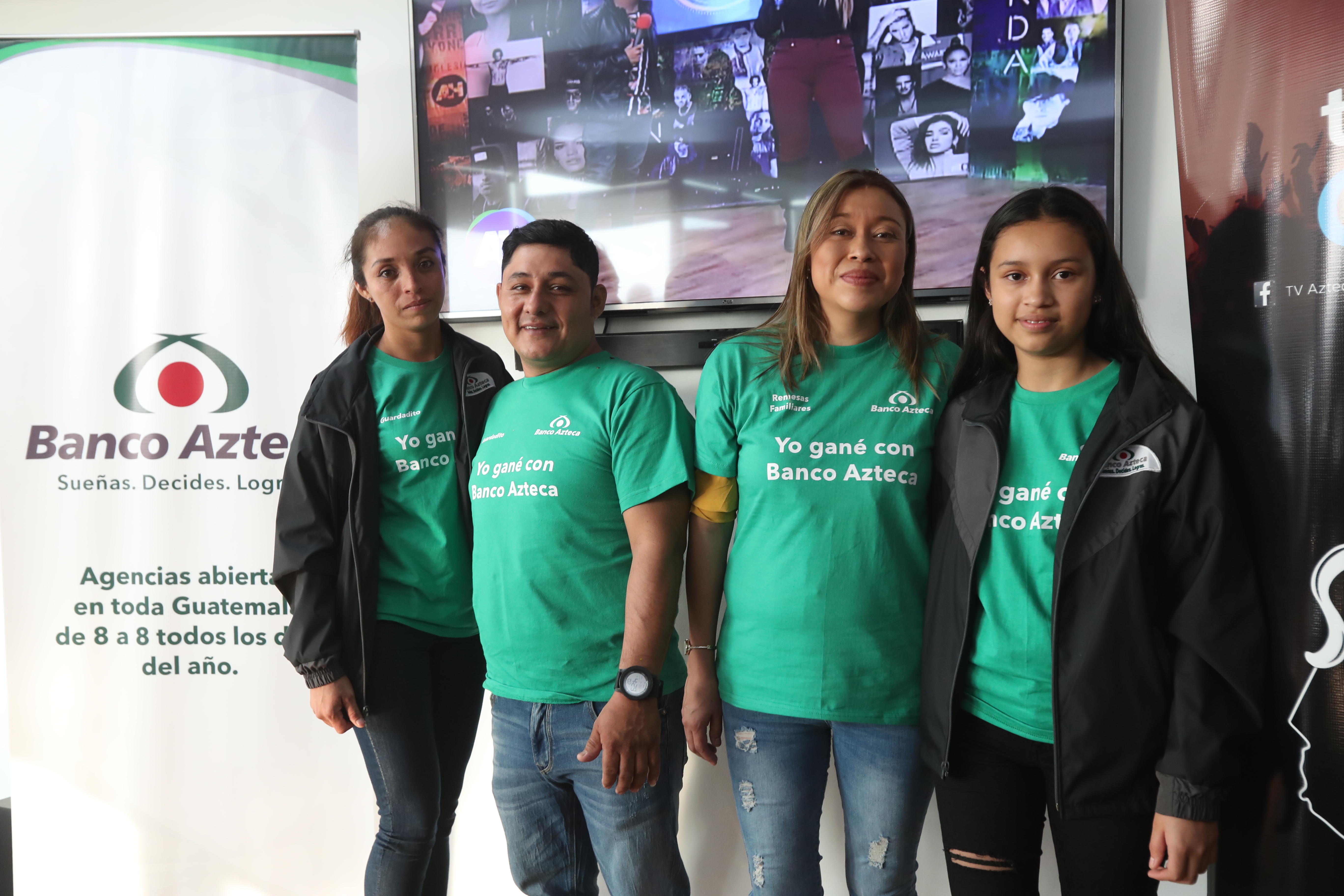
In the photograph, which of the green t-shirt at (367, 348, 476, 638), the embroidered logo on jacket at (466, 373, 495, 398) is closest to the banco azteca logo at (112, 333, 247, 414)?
the green t-shirt at (367, 348, 476, 638)

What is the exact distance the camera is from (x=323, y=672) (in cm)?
149

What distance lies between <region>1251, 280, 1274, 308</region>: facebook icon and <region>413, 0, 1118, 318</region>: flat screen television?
2.17 ft

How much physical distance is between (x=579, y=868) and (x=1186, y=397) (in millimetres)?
1255

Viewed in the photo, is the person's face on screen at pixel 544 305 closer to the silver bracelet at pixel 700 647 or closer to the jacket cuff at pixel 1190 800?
the silver bracelet at pixel 700 647

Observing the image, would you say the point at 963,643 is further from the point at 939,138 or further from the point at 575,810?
the point at 939,138

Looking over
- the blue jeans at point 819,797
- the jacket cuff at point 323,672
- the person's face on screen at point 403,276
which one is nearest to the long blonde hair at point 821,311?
the blue jeans at point 819,797

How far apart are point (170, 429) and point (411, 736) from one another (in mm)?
1042

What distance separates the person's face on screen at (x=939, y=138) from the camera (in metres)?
1.87

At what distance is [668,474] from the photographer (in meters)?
1.33

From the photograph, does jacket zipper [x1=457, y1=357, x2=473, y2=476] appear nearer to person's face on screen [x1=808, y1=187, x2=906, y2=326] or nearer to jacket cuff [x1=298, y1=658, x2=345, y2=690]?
jacket cuff [x1=298, y1=658, x2=345, y2=690]

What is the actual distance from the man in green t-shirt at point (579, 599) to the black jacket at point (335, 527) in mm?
212

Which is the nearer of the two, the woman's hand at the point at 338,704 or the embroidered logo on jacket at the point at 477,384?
the woman's hand at the point at 338,704

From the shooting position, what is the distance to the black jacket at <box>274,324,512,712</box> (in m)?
1.50

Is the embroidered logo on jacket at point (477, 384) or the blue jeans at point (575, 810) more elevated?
the embroidered logo on jacket at point (477, 384)
